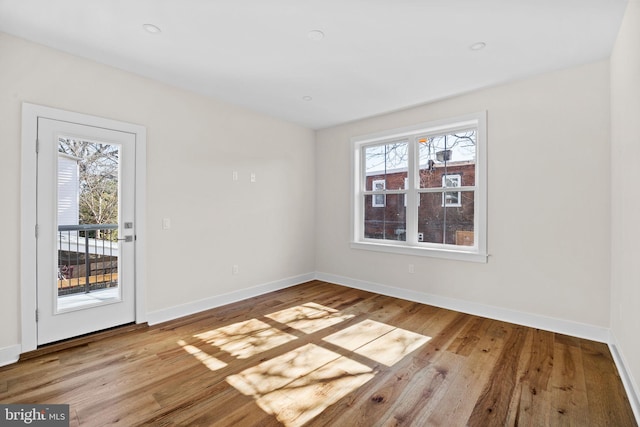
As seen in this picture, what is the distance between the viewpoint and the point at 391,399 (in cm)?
196

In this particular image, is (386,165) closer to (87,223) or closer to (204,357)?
(204,357)

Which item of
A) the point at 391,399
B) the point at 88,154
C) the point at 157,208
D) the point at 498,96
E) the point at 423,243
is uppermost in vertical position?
the point at 498,96

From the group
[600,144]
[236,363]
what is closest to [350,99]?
[600,144]

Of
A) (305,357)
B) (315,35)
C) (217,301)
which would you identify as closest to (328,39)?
(315,35)

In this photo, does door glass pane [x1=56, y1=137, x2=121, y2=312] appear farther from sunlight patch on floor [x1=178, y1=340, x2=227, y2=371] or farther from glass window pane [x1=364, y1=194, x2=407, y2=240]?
glass window pane [x1=364, y1=194, x2=407, y2=240]

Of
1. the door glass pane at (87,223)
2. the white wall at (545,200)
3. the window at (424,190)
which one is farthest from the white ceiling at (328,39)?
the door glass pane at (87,223)

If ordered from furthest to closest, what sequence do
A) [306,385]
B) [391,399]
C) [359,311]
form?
1. [359,311]
2. [306,385]
3. [391,399]

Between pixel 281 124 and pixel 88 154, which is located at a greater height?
pixel 281 124

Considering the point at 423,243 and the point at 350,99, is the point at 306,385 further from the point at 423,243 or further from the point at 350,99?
the point at 350,99

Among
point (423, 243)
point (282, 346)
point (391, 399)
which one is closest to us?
point (391, 399)

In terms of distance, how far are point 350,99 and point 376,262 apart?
2.36m

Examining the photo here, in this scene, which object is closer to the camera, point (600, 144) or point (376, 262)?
point (600, 144)

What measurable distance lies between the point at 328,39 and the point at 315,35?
0.41 feet

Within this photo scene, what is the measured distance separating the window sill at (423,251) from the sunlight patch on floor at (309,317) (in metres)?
1.23
